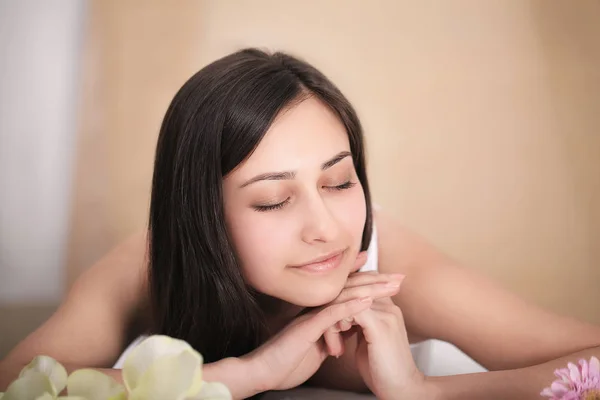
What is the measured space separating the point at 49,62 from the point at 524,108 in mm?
676

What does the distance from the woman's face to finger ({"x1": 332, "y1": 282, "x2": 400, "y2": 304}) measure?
0.01 meters

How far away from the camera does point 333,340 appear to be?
795 millimetres

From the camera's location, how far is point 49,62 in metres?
0.85

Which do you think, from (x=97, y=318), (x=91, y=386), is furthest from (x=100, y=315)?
(x=91, y=386)

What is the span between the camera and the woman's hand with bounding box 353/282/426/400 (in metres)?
0.75

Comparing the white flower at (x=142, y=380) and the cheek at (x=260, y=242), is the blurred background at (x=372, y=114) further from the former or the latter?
the white flower at (x=142, y=380)

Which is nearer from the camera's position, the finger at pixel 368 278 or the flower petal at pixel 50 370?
the flower petal at pixel 50 370

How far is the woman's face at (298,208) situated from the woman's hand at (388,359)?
0.06 m

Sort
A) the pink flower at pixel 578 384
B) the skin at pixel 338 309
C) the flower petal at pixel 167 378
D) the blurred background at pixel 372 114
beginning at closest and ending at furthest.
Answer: the flower petal at pixel 167 378
the pink flower at pixel 578 384
the skin at pixel 338 309
the blurred background at pixel 372 114

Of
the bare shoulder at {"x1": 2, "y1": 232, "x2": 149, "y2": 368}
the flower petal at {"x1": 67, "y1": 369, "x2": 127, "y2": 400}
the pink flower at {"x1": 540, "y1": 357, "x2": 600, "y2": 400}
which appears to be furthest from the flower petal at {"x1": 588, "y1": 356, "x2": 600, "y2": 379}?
the bare shoulder at {"x1": 2, "y1": 232, "x2": 149, "y2": 368}

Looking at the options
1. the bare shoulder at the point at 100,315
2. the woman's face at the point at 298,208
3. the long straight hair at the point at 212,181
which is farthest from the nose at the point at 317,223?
the bare shoulder at the point at 100,315

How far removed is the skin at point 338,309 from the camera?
734mm

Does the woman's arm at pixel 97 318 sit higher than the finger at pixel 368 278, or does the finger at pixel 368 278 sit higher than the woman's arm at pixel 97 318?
the finger at pixel 368 278

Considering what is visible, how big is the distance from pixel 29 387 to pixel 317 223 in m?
0.37
